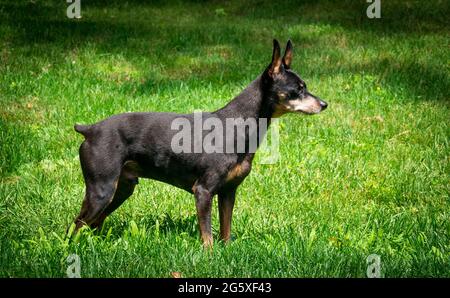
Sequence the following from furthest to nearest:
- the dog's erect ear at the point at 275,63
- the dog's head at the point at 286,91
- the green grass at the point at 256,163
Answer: the dog's head at the point at 286,91
the dog's erect ear at the point at 275,63
the green grass at the point at 256,163

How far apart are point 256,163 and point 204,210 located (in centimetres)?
230

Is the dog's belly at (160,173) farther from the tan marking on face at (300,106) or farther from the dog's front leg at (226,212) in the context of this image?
the tan marking on face at (300,106)

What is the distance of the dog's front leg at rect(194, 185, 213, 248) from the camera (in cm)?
504

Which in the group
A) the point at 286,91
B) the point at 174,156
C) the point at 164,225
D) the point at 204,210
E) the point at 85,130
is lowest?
the point at 164,225

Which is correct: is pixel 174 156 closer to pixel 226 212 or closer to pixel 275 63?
pixel 226 212

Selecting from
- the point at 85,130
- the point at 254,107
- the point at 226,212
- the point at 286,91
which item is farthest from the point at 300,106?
the point at 85,130

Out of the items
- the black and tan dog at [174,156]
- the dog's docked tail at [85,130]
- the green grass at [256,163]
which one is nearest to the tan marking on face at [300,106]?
the black and tan dog at [174,156]

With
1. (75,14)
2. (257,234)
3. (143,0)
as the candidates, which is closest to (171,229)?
(257,234)

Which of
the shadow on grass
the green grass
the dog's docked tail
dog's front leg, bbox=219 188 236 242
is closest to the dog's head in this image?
dog's front leg, bbox=219 188 236 242

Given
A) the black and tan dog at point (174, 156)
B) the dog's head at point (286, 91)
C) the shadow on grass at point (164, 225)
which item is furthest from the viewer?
the shadow on grass at point (164, 225)

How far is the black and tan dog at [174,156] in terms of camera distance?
16.5 feet

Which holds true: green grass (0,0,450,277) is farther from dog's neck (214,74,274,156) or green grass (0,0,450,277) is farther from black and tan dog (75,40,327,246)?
dog's neck (214,74,274,156)

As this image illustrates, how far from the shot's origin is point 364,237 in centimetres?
543

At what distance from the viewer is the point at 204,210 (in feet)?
16.6
